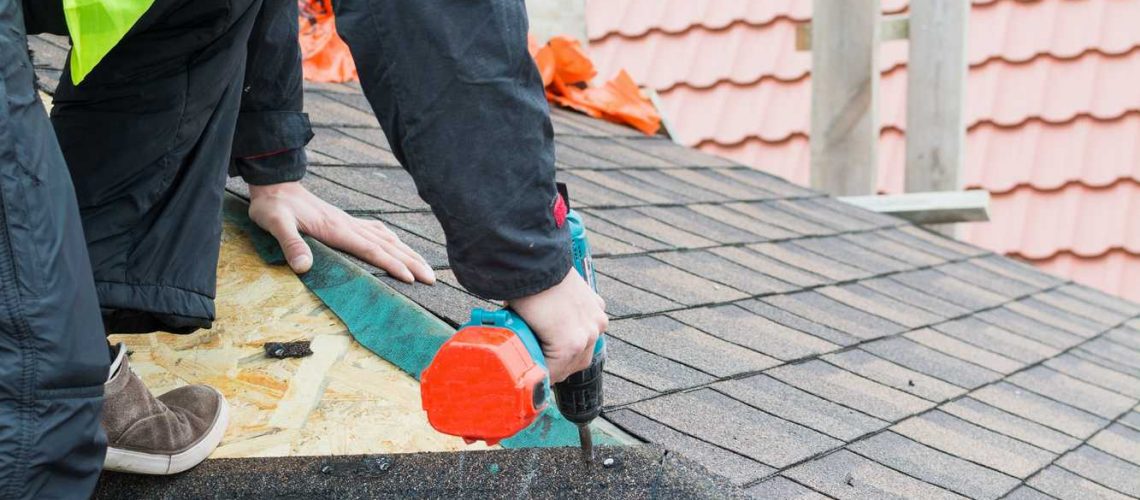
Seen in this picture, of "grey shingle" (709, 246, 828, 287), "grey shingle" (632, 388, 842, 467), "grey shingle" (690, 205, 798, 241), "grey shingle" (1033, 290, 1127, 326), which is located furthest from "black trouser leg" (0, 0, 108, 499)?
"grey shingle" (1033, 290, 1127, 326)

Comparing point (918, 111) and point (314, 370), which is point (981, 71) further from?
point (314, 370)

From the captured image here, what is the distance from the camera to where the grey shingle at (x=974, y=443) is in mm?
2115

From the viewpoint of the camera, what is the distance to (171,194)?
4.95 ft

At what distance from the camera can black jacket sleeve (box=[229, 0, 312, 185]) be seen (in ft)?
6.68

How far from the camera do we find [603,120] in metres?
4.58

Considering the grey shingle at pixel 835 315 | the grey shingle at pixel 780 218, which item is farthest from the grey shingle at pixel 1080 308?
the grey shingle at pixel 835 315

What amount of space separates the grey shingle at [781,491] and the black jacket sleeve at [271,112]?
39.8 inches

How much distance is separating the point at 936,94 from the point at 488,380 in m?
3.80

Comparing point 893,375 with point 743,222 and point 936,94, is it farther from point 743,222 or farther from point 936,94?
point 936,94

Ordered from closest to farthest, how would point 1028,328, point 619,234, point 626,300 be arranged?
point 626,300 < point 619,234 < point 1028,328

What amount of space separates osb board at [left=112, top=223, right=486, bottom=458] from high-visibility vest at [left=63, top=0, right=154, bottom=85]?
653 millimetres

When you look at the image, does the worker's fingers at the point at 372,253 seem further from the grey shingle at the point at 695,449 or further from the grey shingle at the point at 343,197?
the grey shingle at the point at 695,449

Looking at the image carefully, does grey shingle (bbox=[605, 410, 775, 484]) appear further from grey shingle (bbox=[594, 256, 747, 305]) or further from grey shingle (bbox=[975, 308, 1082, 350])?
grey shingle (bbox=[975, 308, 1082, 350])

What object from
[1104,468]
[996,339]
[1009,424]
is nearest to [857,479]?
[1009,424]
